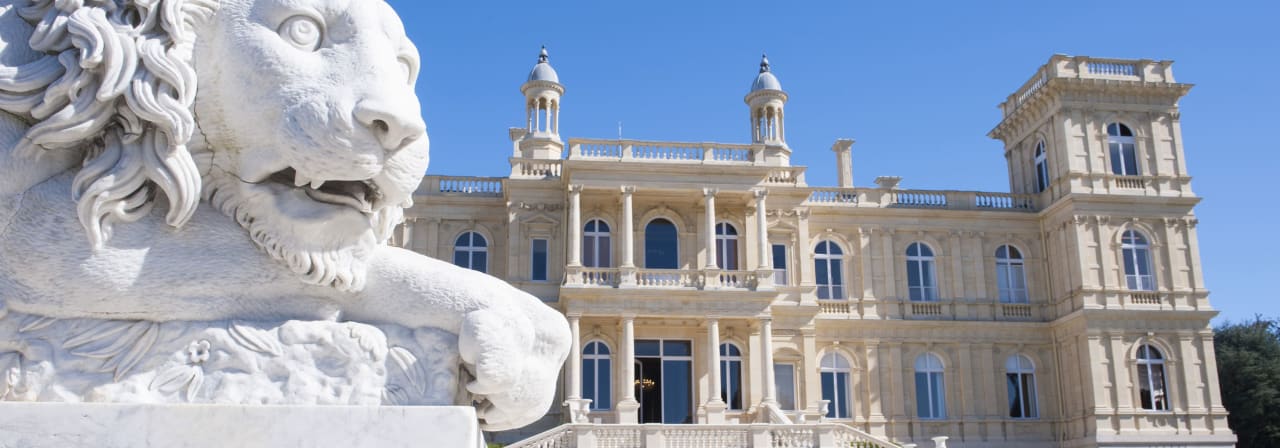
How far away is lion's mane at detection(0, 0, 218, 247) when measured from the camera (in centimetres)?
178

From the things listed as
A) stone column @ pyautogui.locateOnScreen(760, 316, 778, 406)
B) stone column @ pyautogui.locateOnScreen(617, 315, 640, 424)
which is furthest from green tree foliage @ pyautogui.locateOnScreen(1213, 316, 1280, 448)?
stone column @ pyautogui.locateOnScreen(617, 315, 640, 424)

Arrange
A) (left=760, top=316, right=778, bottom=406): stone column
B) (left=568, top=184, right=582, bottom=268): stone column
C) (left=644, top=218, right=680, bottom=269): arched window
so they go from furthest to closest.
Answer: (left=644, top=218, right=680, bottom=269): arched window, (left=568, top=184, right=582, bottom=268): stone column, (left=760, top=316, right=778, bottom=406): stone column

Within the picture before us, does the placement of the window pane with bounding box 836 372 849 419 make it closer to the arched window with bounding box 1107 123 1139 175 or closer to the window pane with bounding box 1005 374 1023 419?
the window pane with bounding box 1005 374 1023 419

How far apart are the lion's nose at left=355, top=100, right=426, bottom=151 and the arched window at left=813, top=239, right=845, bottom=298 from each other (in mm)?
27423

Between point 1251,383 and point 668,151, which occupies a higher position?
point 668,151

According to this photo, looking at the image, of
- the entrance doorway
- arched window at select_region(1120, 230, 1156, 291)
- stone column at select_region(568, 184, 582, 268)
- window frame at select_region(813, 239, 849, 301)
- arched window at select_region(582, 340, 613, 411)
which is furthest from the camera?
window frame at select_region(813, 239, 849, 301)

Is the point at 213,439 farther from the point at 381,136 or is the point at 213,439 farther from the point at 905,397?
the point at 905,397

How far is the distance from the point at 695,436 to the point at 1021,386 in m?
12.4

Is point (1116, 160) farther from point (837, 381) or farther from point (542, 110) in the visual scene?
point (542, 110)

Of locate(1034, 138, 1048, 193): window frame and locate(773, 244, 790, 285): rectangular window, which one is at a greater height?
Result: locate(1034, 138, 1048, 193): window frame

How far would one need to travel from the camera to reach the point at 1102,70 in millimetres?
29672

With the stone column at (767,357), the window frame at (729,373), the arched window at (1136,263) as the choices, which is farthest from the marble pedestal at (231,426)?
the arched window at (1136,263)

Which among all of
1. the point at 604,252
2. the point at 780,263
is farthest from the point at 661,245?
the point at 780,263

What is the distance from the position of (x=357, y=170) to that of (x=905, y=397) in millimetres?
27674
